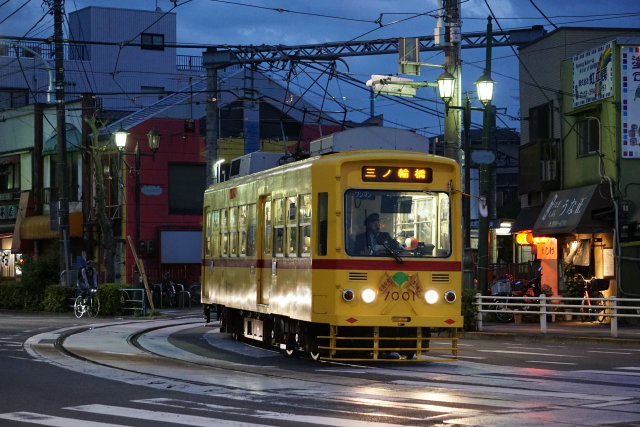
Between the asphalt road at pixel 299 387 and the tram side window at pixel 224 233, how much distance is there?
2.16m

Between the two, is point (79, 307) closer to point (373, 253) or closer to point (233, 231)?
point (233, 231)

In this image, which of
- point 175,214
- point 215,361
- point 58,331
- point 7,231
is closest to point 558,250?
point 58,331

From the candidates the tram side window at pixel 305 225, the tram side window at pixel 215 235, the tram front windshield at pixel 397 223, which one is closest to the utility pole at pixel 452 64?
the tram side window at pixel 215 235

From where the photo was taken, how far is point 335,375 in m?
16.4

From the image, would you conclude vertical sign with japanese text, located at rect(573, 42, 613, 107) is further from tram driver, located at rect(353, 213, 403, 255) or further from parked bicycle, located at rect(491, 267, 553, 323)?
tram driver, located at rect(353, 213, 403, 255)

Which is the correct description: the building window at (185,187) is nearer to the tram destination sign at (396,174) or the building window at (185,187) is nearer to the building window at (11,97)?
the building window at (11,97)

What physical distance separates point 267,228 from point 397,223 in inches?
142

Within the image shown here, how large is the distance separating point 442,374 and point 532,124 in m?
20.4

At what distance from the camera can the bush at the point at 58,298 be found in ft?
131

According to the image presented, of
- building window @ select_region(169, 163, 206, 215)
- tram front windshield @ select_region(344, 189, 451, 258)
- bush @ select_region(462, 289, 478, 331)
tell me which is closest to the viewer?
tram front windshield @ select_region(344, 189, 451, 258)

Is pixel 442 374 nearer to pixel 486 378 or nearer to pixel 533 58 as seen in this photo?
pixel 486 378

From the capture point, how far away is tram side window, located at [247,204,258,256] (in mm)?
21672

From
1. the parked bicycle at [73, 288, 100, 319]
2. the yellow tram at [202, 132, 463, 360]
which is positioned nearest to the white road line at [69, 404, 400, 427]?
the yellow tram at [202, 132, 463, 360]

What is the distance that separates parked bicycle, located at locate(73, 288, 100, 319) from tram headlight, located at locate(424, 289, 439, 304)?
2068cm
